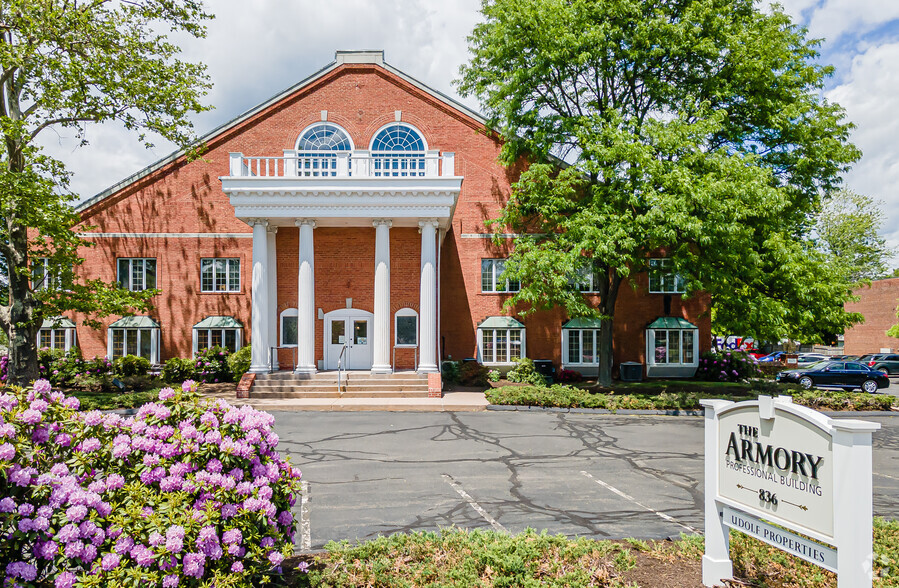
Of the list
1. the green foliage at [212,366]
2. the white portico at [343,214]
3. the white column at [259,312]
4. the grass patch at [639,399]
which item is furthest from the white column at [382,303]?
the green foliage at [212,366]

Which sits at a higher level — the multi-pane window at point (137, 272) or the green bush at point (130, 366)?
the multi-pane window at point (137, 272)

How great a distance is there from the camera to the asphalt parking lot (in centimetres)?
736

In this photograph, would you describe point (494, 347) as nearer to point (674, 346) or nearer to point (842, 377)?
point (674, 346)

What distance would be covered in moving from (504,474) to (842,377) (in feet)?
78.6

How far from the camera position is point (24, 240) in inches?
712

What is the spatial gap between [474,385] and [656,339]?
8.97m

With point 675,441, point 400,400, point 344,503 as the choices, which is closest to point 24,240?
point 400,400

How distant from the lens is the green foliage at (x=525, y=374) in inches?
934

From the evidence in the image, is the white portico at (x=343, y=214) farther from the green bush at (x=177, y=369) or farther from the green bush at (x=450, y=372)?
the green bush at (x=177, y=369)

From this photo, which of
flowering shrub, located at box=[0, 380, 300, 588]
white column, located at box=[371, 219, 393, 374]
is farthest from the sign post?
white column, located at box=[371, 219, 393, 374]

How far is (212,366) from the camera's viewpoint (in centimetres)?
2383

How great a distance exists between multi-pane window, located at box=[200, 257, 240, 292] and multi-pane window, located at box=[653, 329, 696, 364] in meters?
19.3

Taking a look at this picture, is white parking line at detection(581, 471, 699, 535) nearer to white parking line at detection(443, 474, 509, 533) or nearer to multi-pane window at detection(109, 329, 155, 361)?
white parking line at detection(443, 474, 509, 533)

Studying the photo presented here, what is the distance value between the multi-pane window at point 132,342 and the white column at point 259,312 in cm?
695
